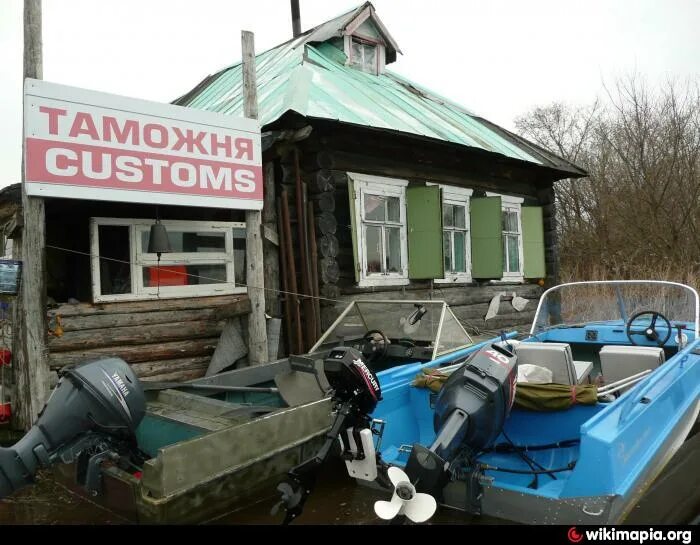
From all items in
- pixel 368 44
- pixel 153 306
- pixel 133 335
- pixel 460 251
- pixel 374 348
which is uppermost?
pixel 368 44

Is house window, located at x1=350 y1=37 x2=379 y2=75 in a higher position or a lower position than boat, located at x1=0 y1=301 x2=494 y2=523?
higher

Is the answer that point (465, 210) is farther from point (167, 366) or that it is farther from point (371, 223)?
point (167, 366)

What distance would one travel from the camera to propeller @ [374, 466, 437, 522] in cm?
227

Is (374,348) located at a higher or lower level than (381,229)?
lower

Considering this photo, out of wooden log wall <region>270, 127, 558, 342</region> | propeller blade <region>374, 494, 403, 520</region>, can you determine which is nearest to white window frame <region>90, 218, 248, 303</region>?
wooden log wall <region>270, 127, 558, 342</region>

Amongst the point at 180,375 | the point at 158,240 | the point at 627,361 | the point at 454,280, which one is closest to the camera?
the point at 627,361

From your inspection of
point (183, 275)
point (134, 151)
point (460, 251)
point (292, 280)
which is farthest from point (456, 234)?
point (134, 151)

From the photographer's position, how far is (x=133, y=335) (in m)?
5.86

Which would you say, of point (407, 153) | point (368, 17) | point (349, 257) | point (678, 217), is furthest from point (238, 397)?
point (678, 217)

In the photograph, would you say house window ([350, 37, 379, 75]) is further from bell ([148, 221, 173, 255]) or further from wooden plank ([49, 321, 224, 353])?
wooden plank ([49, 321, 224, 353])

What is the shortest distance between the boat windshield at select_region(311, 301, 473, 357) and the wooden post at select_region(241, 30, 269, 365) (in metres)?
0.97
